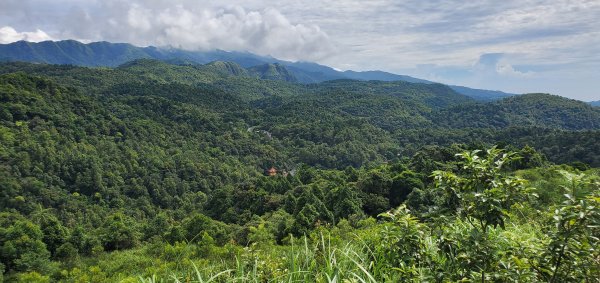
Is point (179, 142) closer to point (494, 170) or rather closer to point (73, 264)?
point (73, 264)

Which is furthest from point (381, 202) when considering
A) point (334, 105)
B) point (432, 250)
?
point (334, 105)

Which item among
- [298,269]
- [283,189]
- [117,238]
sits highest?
[298,269]

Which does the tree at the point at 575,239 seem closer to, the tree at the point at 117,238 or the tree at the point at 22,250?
the tree at the point at 22,250

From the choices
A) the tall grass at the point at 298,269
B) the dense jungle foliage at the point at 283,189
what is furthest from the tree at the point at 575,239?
the tall grass at the point at 298,269

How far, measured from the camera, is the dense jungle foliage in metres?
2.56

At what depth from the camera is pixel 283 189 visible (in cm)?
3706

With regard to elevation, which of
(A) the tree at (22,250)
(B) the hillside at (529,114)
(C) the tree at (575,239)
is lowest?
(A) the tree at (22,250)

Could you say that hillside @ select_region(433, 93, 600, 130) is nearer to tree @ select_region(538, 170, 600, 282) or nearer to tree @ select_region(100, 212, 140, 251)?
tree @ select_region(100, 212, 140, 251)

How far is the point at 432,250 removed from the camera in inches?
124

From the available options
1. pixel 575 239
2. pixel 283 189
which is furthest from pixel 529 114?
pixel 575 239

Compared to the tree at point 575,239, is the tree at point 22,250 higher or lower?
lower

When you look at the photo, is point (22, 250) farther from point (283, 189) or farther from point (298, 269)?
point (283, 189)

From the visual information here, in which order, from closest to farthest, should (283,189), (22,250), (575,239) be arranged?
(575,239), (22,250), (283,189)

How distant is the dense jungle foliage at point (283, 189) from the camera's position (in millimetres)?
2557
